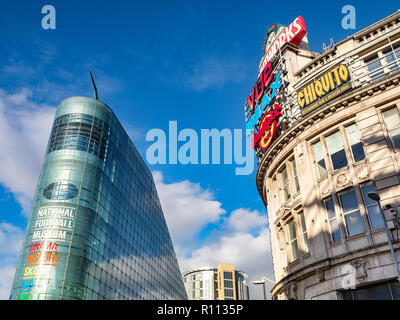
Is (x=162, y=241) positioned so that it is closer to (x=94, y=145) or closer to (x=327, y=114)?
(x=94, y=145)

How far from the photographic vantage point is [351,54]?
82.6 feet

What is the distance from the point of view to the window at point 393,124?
65.4ft

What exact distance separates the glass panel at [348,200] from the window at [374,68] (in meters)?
8.06

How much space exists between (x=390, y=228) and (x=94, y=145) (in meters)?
47.9

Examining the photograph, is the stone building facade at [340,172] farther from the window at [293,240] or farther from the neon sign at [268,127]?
the neon sign at [268,127]

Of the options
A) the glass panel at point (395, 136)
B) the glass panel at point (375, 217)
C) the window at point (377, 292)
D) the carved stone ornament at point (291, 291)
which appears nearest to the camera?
the window at point (377, 292)

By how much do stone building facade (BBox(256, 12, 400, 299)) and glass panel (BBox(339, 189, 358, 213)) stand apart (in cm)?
6

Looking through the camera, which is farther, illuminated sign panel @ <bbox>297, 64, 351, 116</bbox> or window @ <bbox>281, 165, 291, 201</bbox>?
window @ <bbox>281, 165, 291, 201</bbox>

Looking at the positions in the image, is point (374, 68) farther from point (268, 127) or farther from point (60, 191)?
point (60, 191)

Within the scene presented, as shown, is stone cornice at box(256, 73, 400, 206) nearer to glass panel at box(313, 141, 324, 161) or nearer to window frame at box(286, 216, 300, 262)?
glass panel at box(313, 141, 324, 161)

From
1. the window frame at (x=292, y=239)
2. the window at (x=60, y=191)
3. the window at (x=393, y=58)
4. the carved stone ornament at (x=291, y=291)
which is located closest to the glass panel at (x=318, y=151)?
the window frame at (x=292, y=239)

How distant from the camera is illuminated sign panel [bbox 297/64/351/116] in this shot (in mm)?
23828

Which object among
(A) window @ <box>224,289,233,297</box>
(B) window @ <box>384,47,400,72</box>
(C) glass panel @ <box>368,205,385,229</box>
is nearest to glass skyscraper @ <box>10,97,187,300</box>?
(C) glass panel @ <box>368,205,385,229</box>
